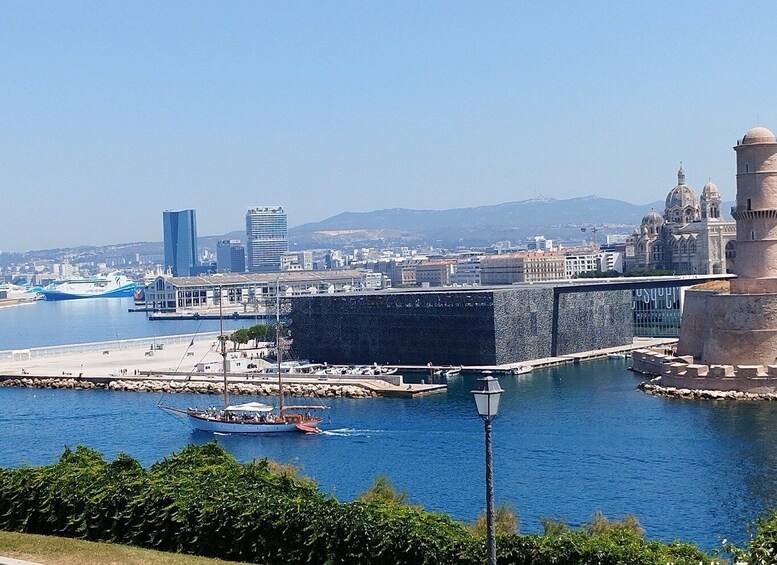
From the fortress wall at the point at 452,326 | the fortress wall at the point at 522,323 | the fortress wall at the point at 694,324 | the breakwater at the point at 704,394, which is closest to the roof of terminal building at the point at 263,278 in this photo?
the fortress wall at the point at 452,326

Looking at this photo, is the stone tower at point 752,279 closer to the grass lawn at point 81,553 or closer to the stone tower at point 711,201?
the grass lawn at point 81,553

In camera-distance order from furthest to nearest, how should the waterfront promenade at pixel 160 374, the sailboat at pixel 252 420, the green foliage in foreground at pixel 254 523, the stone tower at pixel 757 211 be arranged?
1. the waterfront promenade at pixel 160 374
2. the stone tower at pixel 757 211
3. the sailboat at pixel 252 420
4. the green foliage in foreground at pixel 254 523

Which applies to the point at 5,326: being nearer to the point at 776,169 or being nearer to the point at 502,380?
the point at 502,380

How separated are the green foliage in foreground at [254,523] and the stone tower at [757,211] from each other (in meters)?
25.5

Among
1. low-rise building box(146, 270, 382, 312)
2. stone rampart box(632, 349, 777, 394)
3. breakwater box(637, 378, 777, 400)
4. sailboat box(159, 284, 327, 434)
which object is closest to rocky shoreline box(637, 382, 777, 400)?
breakwater box(637, 378, 777, 400)

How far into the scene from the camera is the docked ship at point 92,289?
17575 centimetres

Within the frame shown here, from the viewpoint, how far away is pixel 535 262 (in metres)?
107

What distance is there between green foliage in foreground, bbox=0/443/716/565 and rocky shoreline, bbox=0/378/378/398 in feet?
82.9

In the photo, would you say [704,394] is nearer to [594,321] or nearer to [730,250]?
[594,321]

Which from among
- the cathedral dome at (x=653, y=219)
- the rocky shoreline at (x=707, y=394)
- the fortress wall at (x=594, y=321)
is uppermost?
the cathedral dome at (x=653, y=219)

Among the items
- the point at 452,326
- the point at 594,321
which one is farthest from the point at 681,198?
the point at 452,326

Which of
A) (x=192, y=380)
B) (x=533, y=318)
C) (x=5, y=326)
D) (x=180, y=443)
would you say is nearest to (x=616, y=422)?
(x=180, y=443)

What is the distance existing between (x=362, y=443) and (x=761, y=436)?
31.3 feet

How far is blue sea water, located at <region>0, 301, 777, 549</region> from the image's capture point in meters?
22.2
